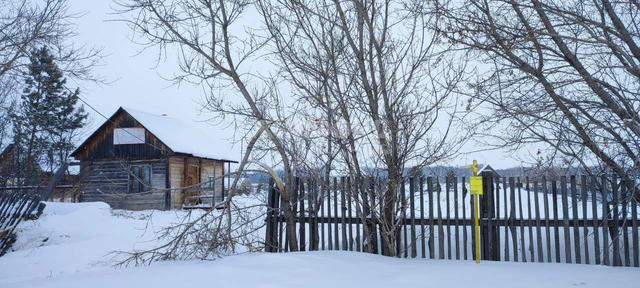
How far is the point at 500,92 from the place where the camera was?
687cm

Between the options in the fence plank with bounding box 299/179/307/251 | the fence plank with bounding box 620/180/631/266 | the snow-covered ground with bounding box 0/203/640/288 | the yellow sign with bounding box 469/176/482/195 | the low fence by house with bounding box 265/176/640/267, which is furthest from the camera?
the fence plank with bounding box 299/179/307/251

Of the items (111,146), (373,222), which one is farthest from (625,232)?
(111,146)

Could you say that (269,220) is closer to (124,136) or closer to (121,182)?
(121,182)


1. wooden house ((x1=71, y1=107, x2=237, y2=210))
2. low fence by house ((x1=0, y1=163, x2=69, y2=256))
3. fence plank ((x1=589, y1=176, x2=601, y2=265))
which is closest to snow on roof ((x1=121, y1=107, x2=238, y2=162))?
wooden house ((x1=71, y1=107, x2=237, y2=210))

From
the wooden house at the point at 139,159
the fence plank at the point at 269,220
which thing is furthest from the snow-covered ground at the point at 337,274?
the wooden house at the point at 139,159

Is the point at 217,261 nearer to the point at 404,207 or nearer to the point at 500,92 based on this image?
the point at 404,207

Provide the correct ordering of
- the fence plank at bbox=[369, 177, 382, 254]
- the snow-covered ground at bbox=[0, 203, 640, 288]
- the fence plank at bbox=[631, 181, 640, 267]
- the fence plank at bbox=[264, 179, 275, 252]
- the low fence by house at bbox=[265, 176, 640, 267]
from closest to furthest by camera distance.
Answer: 1. the snow-covered ground at bbox=[0, 203, 640, 288]
2. the fence plank at bbox=[631, 181, 640, 267]
3. the low fence by house at bbox=[265, 176, 640, 267]
4. the fence plank at bbox=[369, 177, 382, 254]
5. the fence plank at bbox=[264, 179, 275, 252]

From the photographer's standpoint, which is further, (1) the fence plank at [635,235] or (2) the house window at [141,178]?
(2) the house window at [141,178]

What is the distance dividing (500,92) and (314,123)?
105 inches

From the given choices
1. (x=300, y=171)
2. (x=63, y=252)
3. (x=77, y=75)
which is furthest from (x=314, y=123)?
(x=77, y=75)

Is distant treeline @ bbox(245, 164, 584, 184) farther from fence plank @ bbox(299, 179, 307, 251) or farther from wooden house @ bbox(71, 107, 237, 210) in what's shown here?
wooden house @ bbox(71, 107, 237, 210)

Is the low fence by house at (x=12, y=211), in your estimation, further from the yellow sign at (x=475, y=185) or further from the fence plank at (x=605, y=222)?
the fence plank at (x=605, y=222)

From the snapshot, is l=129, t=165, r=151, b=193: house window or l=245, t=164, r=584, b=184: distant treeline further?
l=129, t=165, r=151, b=193: house window

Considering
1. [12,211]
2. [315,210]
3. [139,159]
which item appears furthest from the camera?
[139,159]
